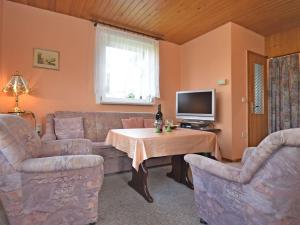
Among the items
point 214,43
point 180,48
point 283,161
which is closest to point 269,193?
point 283,161

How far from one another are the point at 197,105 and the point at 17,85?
3.22m

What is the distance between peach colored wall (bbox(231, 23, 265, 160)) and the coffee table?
171cm

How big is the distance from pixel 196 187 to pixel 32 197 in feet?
4.10

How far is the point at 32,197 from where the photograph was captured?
4.41ft

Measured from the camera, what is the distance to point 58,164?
1349mm

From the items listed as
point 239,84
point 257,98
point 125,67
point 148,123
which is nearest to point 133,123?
point 148,123

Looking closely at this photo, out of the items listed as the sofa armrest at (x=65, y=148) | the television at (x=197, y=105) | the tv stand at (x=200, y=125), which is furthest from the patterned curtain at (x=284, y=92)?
the sofa armrest at (x=65, y=148)

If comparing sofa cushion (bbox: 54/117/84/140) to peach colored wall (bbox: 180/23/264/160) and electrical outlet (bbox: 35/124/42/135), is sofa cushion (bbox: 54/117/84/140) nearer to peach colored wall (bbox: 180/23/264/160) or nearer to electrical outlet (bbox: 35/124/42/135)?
electrical outlet (bbox: 35/124/42/135)

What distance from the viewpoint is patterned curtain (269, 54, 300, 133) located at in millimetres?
3869

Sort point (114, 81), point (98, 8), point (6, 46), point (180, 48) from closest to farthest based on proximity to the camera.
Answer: point (6, 46) → point (98, 8) → point (114, 81) → point (180, 48)

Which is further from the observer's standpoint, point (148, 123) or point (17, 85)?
point (148, 123)

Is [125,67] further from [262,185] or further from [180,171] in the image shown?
[262,185]

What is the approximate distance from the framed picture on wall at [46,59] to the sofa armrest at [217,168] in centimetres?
301

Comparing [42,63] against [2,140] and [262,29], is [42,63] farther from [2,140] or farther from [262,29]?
[262,29]
